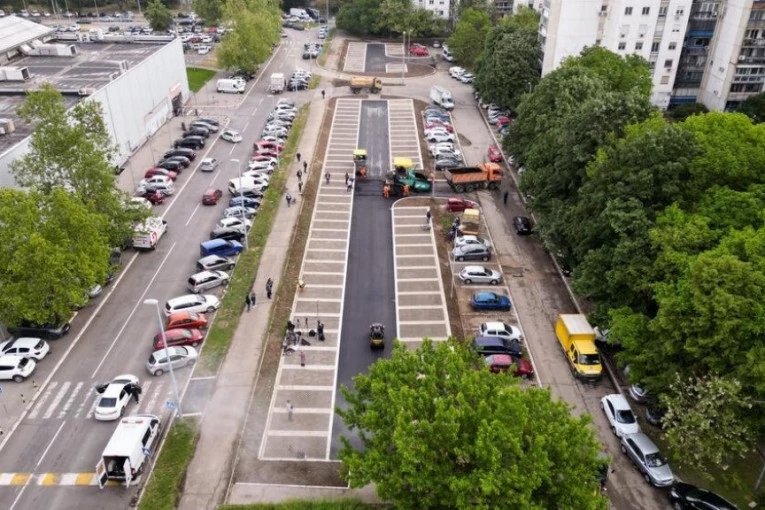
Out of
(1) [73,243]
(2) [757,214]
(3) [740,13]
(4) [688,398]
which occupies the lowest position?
(4) [688,398]

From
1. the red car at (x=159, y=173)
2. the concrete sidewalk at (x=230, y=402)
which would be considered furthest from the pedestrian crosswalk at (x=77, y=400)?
the red car at (x=159, y=173)

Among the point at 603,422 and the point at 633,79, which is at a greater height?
the point at 633,79

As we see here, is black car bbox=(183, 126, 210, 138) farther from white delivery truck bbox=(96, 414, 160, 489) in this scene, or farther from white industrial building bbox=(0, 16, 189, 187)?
white delivery truck bbox=(96, 414, 160, 489)

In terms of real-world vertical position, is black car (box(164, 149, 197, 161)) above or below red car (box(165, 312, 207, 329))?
above

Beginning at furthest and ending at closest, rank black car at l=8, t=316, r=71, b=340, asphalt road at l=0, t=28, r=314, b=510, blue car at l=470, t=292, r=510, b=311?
blue car at l=470, t=292, r=510, b=311
black car at l=8, t=316, r=71, b=340
asphalt road at l=0, t=28, r=314, b=510

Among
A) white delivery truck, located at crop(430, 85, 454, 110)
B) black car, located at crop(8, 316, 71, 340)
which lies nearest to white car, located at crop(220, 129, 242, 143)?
white delivery truck, located at crop(430, 85, 454, 110)

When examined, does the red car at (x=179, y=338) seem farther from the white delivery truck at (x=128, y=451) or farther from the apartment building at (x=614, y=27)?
the apartment building at (x=614, y=27)

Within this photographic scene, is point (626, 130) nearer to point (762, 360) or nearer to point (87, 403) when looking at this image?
point (762, 360)

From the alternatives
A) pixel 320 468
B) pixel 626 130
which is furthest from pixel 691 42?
pixel 320 468
